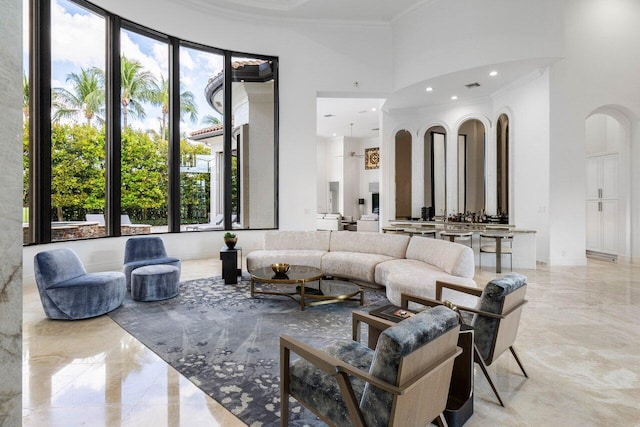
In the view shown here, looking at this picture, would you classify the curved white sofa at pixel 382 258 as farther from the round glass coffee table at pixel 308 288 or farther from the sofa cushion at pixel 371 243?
the round glass coffee table at pixel 308 288

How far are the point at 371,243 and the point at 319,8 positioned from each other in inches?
205

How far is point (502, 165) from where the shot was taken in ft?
27.4

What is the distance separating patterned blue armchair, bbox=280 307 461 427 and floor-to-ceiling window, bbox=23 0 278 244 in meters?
5.43

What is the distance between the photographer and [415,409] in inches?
58.6

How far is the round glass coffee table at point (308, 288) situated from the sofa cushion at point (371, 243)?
1008mm

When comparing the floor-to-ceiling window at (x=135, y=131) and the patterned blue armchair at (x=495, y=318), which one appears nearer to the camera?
the patterned blue armchair at (x=495, y=318)

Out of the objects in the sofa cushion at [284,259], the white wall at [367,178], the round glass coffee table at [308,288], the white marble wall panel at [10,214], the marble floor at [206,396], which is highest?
the white wall at [367,178]

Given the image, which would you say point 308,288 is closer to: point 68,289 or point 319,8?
point 68,289

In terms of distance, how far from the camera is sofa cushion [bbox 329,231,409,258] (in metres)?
5.22

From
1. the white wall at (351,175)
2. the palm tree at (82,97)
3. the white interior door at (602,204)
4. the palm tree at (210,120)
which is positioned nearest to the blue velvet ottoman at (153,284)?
→ the palm tree at (82,97)

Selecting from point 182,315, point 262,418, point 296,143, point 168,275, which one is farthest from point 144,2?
point 262,418

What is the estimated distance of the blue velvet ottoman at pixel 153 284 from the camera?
4.34 m

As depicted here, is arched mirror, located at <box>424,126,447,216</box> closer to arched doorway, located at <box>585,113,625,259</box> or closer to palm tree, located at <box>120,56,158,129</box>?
arched doorway, located at <box>585,113,625,259</box>

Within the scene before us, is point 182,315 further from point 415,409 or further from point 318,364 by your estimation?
point 415,409
